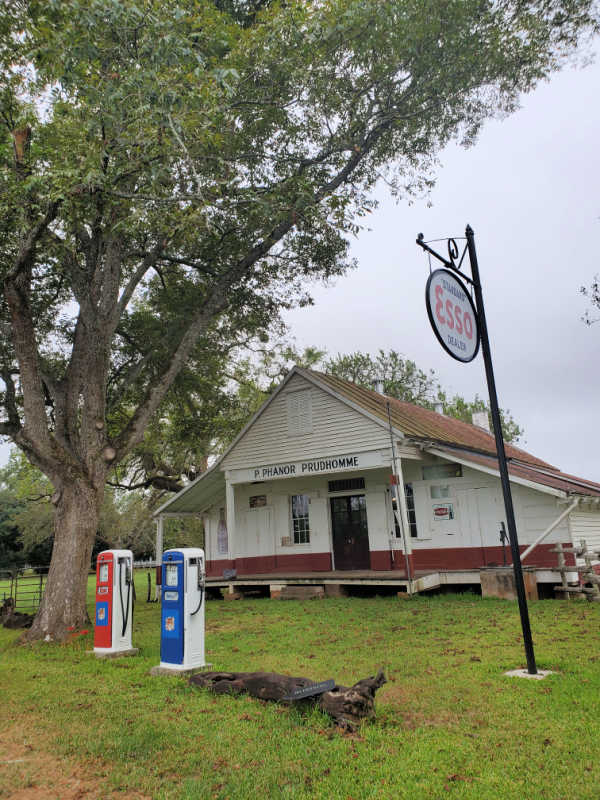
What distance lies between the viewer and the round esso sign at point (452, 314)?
642 centimetres

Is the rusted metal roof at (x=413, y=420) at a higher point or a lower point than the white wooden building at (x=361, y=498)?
higher

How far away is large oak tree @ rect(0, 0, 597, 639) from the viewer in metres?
9.05

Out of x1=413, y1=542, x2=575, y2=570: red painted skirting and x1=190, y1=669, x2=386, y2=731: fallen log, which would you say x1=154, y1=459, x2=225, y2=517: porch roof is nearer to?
x1=413, y1=542, x2=575, y2=570: red painted skirting

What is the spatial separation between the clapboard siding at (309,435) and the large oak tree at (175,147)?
11.9 ft

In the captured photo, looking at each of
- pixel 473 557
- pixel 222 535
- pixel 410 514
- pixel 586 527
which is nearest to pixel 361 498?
pixel 410 514

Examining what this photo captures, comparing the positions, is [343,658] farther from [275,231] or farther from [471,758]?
[275,231]

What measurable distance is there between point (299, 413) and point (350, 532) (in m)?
3.96

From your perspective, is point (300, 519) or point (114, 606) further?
point (300, 519)

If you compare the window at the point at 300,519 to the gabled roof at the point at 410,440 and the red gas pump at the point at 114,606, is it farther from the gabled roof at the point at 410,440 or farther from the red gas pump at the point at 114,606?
the red gas pump at the point at 114,606

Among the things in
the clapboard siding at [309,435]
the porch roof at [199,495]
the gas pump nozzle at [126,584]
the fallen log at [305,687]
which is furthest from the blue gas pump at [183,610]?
the porch roof at [199,495]

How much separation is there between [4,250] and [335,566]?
1250 centimetres

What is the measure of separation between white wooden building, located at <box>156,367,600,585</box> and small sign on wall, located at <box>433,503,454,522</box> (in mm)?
28

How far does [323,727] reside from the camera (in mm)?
4969

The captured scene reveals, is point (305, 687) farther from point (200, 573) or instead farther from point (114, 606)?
point (114, 606)
